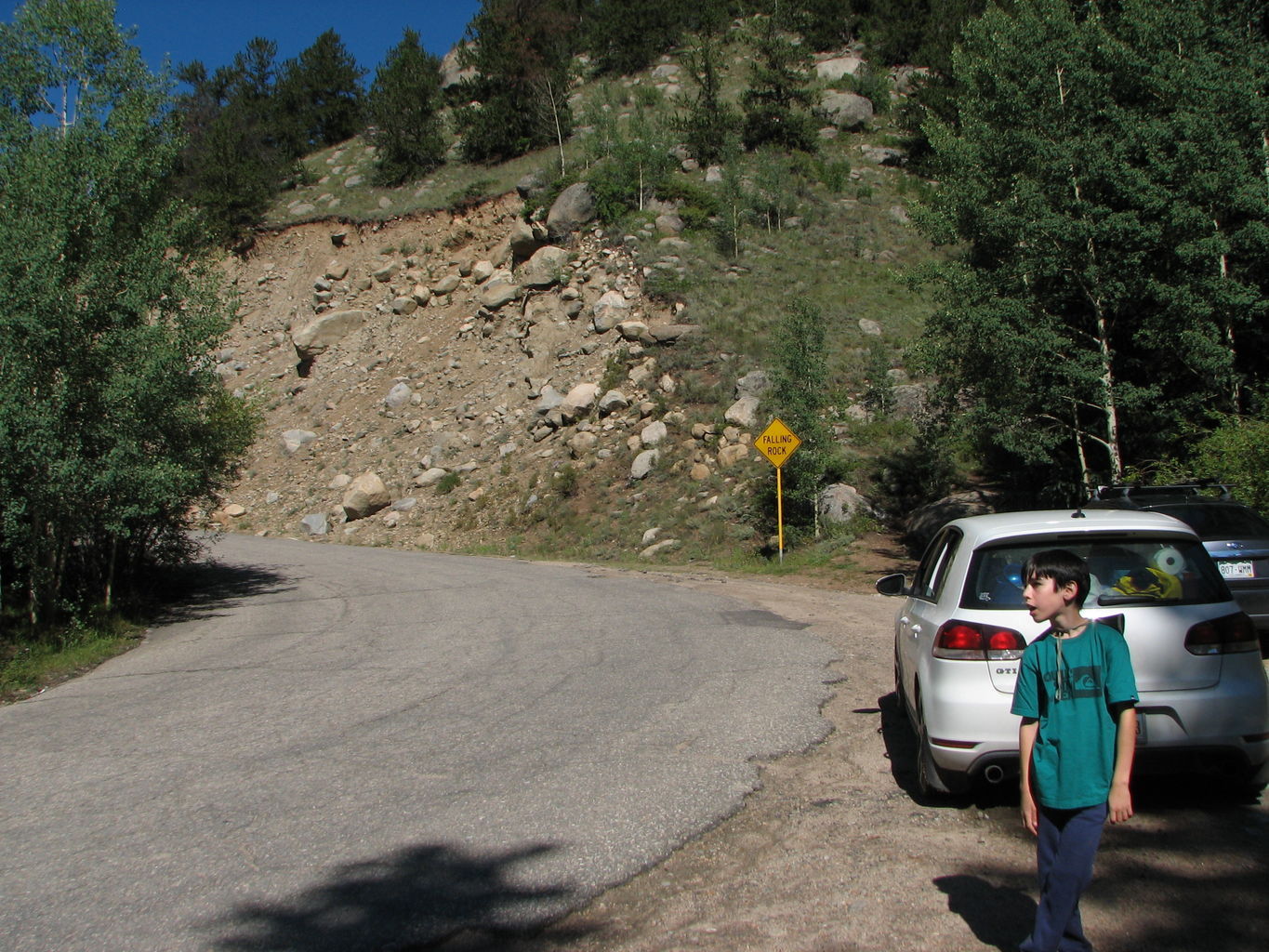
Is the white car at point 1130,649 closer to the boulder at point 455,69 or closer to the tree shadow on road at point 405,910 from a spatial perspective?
the tree shadow on road at point 405,910

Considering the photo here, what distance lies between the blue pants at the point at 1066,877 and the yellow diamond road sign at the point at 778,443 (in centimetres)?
1732

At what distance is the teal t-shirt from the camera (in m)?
3.29

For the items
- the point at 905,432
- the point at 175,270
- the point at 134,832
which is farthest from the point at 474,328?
the point at 134,832

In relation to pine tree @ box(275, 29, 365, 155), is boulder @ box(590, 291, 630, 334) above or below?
below

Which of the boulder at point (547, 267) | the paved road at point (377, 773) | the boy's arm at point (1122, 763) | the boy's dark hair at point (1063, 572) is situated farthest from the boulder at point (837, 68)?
the boy's arm at point (1122, 763)

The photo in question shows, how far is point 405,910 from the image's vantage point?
4.09 meters

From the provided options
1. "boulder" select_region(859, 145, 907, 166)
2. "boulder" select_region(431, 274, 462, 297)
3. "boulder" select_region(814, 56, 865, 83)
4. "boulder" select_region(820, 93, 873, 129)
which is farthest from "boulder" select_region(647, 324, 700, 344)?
"boulder" select_region(814, 56, 865, 83)

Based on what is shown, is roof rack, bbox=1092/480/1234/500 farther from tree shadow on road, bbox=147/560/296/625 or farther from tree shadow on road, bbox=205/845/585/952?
tree shadow on road, bbox=147/560/296/625

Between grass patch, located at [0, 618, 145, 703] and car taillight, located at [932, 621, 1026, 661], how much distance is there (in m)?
9.49

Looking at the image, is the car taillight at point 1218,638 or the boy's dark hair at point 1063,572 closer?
the boy's dark hair at point 1063,572

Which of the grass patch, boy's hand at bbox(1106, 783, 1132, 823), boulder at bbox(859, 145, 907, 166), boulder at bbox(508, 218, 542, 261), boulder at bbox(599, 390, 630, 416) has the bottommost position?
the grass patch

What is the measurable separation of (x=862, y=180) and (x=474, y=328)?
19172 millimetres

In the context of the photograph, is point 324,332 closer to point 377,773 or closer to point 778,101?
point 778,101

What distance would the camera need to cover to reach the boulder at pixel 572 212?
37188 millimetres
